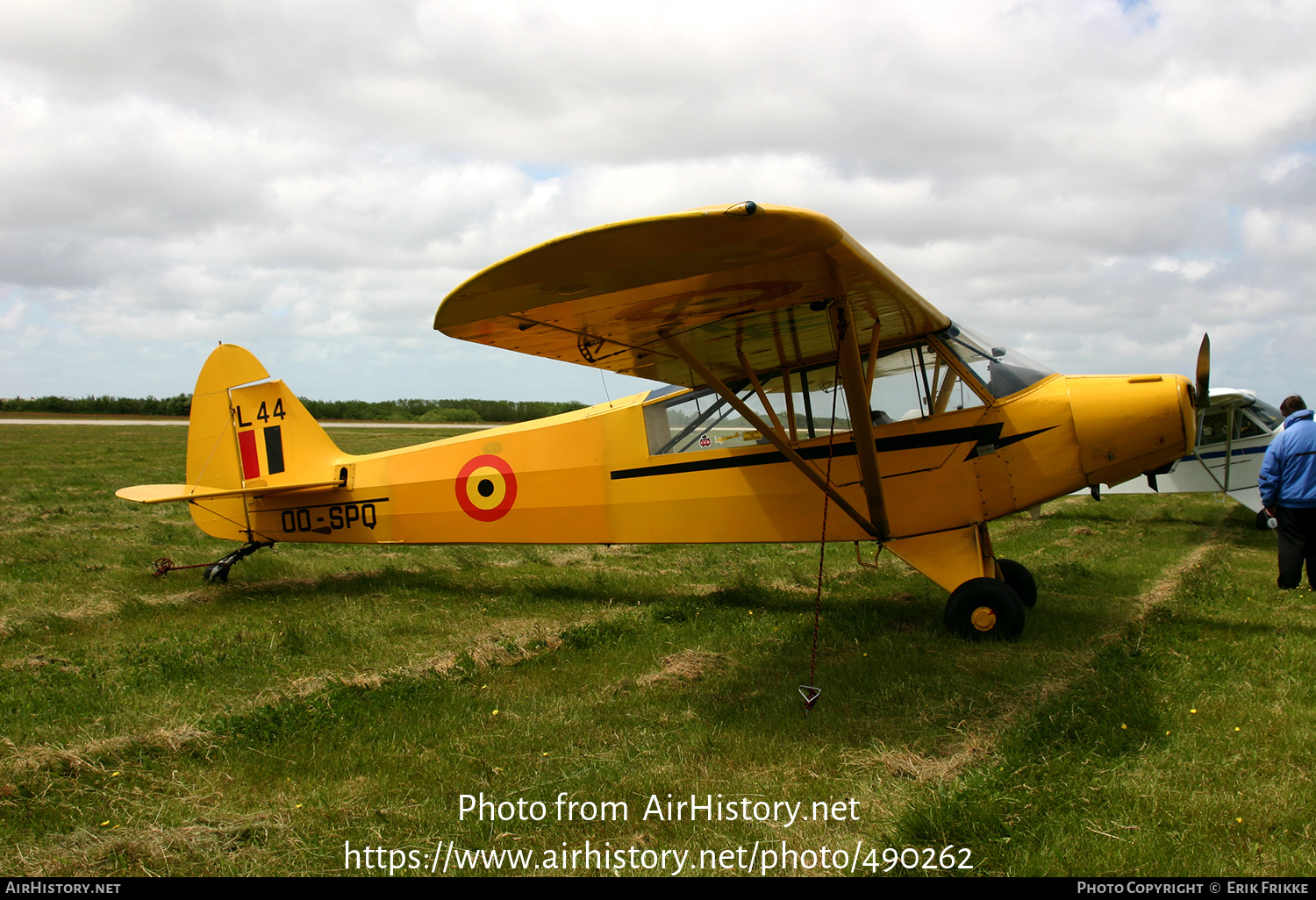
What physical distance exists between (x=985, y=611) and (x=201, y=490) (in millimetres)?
7551

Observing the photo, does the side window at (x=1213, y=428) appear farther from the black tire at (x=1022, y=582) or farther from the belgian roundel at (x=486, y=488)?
the belgian roundel at (x=486, y=488)

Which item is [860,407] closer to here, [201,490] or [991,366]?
[991,366]

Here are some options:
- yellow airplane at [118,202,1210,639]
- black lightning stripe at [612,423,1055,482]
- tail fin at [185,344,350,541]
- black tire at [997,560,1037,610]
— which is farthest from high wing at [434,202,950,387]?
tail fin at [185,344,350,541]

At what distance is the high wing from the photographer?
358 cm

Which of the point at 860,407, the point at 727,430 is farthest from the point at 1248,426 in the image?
the point at 860,407

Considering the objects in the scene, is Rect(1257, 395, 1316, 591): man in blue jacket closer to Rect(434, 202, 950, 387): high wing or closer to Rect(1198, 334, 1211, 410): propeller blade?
Rect(1198, 334, 1211, 410): propeller blade

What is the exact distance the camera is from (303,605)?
7352 millimetres

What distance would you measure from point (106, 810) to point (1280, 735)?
562 cm

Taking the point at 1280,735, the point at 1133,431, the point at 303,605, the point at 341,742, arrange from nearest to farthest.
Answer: the point at 1280,735, the point at 341,742, the point at 1133,431, the point at 303,605

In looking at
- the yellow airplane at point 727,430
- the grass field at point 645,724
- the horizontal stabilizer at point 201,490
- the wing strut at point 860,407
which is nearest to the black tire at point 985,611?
the yellow airplane at point 727,430

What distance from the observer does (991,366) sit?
20.2 ft

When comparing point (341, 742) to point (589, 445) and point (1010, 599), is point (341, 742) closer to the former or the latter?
point (589, 445)

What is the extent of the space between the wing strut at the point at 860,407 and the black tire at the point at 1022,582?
152 cm
